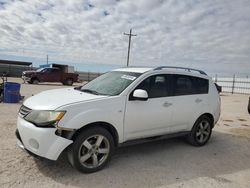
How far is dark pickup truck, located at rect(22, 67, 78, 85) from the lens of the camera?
25.4 m

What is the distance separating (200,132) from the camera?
588 centimetres

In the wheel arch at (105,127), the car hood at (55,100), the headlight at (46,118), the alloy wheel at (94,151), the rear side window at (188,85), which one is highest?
the rear side window at (188,85)

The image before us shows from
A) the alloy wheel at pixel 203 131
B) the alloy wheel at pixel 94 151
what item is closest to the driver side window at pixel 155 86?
the alloy wheel at pixel 94 151

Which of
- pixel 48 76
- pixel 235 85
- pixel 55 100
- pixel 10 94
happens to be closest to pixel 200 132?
pixel 55 100

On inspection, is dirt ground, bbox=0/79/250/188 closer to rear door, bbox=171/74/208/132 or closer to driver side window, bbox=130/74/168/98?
rear door, bbox=171/74/208/132

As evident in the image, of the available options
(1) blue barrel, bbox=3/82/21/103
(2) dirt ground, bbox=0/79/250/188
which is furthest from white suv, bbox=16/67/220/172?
(1) blue barrel, bbox=3/82/21/103

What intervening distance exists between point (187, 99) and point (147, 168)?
6.11ft

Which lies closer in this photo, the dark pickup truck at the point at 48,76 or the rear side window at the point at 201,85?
the rear side window at the point at 201,85

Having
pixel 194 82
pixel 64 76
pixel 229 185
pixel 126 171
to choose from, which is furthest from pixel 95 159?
pixel 64 76

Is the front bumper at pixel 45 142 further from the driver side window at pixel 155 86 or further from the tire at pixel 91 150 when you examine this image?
the driver side window at pixel 155 86

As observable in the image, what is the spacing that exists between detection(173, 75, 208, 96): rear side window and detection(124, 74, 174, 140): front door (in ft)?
0.99

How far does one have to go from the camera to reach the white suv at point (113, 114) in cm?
371

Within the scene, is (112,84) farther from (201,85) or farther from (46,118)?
(201,85)

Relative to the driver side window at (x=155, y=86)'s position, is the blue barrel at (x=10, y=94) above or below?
below
